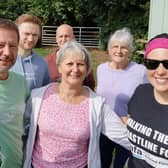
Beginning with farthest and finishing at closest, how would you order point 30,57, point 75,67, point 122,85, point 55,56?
point 55,56, point 122,85, point 30,57, point 75,67

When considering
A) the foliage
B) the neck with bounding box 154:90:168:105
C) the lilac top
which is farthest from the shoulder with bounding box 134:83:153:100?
the foliage

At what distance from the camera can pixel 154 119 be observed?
252 cm

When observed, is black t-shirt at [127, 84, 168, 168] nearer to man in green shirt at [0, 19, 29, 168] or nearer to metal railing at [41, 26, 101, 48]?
man in green shirt at [0, 19, 29, 168]

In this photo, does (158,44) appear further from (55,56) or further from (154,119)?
(55,56)

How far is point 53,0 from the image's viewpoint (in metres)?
25.1

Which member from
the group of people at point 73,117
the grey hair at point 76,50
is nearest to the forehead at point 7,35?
the group of people at point 73,117

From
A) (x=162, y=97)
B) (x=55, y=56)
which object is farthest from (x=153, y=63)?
(x=55, y=56)

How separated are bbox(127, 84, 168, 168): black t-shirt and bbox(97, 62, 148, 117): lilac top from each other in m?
1.12

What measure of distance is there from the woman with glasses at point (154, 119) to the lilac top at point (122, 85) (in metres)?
1.23

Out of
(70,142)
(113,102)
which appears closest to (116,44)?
(113,102)

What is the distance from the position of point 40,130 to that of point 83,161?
0.37m

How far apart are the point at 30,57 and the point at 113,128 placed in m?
1.22

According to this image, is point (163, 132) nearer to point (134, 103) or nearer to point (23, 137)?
point (134, 103)

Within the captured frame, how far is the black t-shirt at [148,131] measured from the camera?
8.01ft
